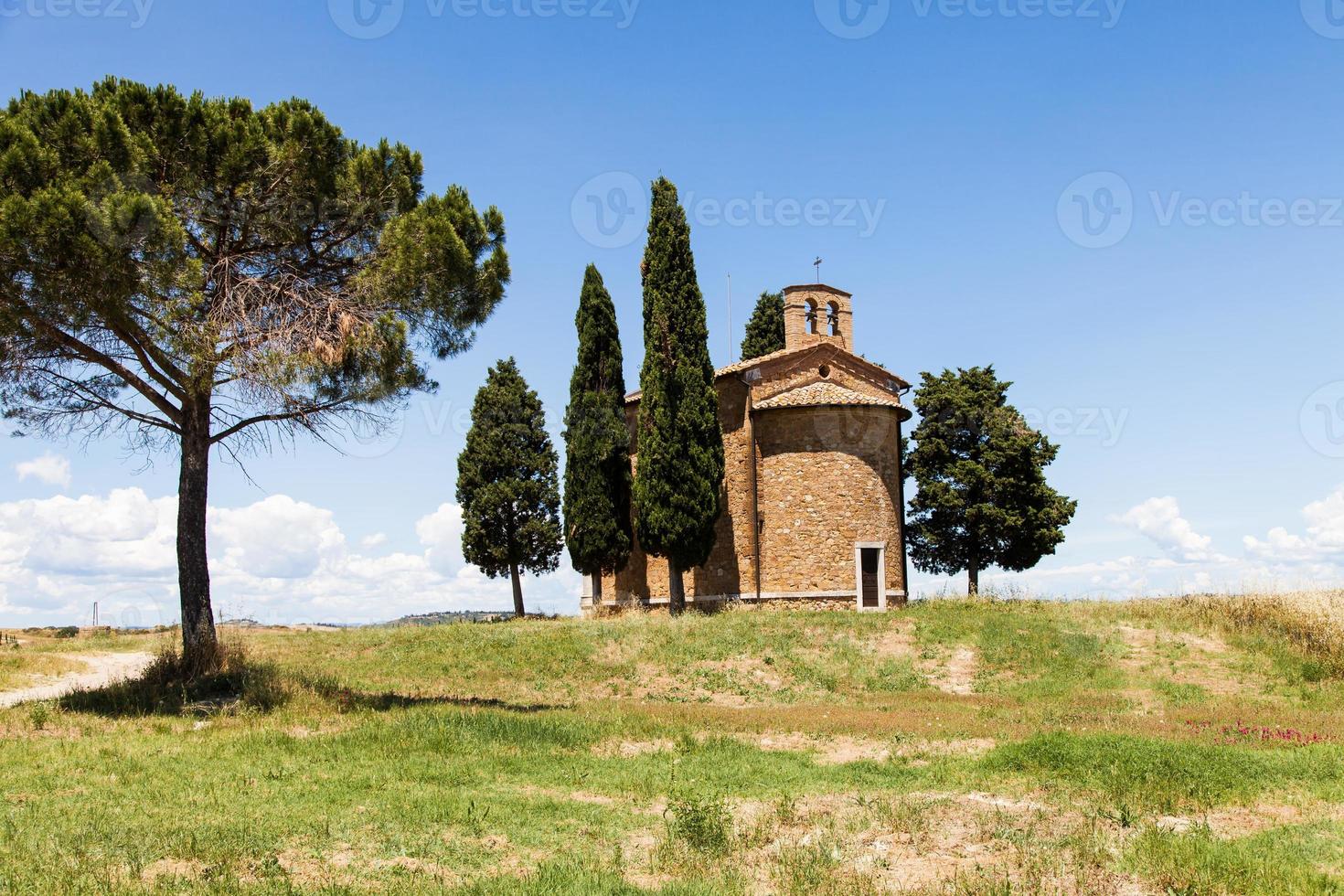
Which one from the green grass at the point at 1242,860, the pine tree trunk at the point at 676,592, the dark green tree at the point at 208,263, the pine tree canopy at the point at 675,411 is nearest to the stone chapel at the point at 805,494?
the pine tree trunk at the point at 676,592

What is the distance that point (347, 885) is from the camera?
22.2ft

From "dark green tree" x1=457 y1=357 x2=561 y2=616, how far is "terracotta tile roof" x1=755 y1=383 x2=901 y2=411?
32.3ft

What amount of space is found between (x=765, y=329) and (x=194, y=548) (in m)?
26.6

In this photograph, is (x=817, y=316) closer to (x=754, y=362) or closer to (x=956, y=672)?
(x=754, y=362)

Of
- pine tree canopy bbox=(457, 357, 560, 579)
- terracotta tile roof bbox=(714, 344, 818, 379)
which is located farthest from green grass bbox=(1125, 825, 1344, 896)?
pine tree canopy bbox=(457, 357, 560, 579)

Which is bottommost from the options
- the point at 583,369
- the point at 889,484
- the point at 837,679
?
the point at 837,679

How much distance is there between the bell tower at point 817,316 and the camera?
104ft

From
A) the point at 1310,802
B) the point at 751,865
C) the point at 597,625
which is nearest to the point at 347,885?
the point at 751,865

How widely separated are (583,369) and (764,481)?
7065mm

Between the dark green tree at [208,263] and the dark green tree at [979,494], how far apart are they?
2102 centimetres

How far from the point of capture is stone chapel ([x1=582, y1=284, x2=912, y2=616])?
2891 cm

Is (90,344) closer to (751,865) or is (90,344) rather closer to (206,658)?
(206,658)

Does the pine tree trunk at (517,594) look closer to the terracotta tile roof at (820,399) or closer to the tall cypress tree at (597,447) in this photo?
the tall cypress tree at (597,447)

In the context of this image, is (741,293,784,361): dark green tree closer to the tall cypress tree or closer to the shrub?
the tall cypress tree
